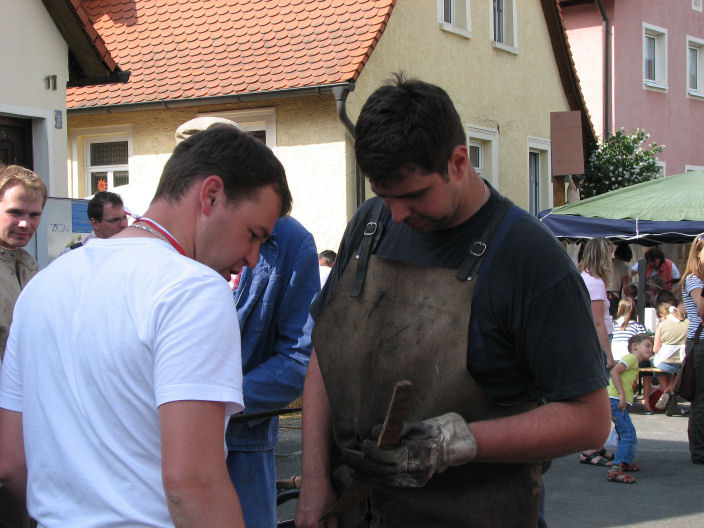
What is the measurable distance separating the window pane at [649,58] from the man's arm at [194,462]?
23408 millimetres

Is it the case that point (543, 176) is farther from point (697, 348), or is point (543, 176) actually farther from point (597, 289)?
point (697, 348)

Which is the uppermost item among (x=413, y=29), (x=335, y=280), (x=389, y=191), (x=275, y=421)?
(x=413, y=29)

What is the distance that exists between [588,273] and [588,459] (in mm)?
1608

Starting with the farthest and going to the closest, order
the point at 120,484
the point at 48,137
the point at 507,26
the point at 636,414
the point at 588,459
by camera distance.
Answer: the point at 507,26 → the point at 636,414 → the point at 48,137 → the point at 588,459 → the point at 120,484

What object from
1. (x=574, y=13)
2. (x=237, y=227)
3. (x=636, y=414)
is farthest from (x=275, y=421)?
(x=574, y=13)

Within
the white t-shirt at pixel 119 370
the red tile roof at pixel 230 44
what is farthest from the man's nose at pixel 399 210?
the red tile roof at pixel 230 44

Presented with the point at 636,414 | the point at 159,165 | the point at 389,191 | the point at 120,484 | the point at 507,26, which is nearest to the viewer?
the point at 120,484

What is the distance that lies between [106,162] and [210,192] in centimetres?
1414

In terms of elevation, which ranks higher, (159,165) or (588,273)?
(159,165)

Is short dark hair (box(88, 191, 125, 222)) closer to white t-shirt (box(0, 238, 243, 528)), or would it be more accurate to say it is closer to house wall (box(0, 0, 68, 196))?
house wall (box(0, 0, 68, 196))

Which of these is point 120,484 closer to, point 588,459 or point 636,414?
point 588,459

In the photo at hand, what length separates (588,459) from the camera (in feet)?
25.2

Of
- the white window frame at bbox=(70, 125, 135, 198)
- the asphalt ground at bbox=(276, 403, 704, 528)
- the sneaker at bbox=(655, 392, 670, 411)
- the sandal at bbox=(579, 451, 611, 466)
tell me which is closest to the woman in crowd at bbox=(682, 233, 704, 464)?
the asphalt ground at bbox=(276, 403, 704, 528)

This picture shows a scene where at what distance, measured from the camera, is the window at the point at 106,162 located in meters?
15.2
